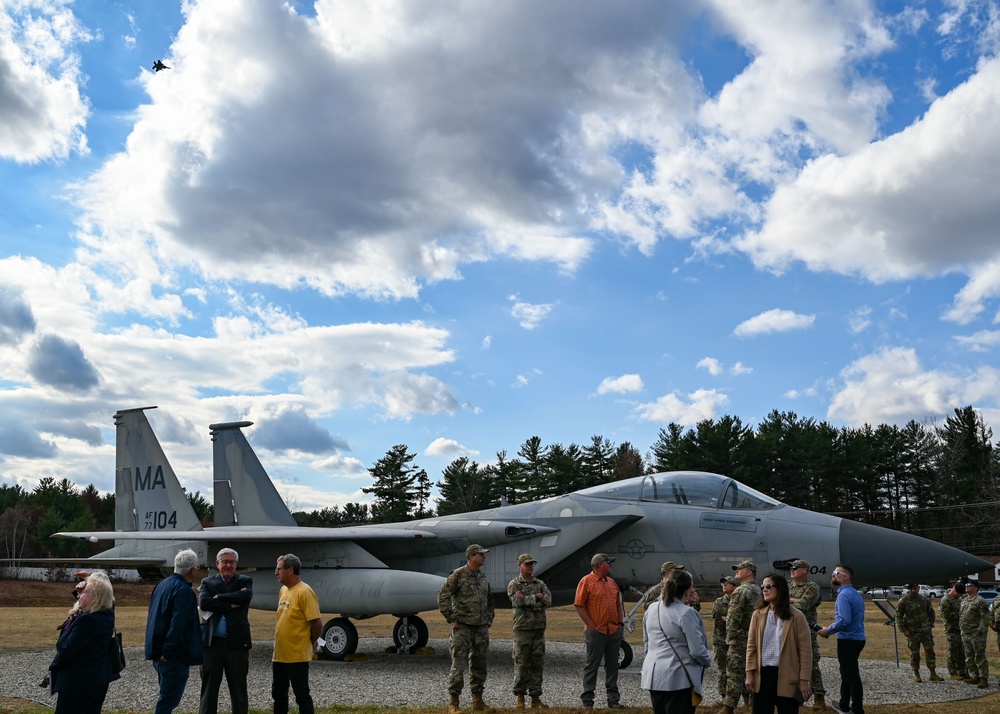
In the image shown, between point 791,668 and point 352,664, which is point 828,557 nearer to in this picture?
point 791,668

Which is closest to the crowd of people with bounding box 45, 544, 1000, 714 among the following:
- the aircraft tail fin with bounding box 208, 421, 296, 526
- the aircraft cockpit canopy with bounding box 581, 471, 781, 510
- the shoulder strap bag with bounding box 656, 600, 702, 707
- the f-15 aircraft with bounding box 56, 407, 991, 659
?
the shoulder strap bag with bounding box 656, 600, 702, 707

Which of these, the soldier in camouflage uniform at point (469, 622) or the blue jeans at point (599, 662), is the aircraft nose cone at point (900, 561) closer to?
the blue jeans at point (599, 662)

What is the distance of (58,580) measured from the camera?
178ft

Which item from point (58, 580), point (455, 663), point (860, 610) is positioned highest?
point (860, 610)

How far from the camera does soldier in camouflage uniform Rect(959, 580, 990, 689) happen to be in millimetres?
11312

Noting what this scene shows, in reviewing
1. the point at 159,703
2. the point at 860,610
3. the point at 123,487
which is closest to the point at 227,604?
the point at 159,703

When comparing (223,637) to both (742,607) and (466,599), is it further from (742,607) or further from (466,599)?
(742,607)

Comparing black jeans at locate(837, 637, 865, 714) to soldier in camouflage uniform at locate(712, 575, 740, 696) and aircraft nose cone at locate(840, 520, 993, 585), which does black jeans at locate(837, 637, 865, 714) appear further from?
aircraft nose cone at locate(840, 520, 993, 585)

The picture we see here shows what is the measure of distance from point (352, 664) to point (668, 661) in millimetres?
8604

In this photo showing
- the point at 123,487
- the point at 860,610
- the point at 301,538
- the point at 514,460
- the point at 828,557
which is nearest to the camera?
the point at 860,610

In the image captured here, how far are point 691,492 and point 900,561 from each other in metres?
2.89

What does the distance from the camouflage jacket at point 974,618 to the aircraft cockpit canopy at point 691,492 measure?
9.82ft

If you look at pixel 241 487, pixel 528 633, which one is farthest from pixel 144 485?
pixel 528 633

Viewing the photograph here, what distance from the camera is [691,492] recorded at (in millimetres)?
12219
